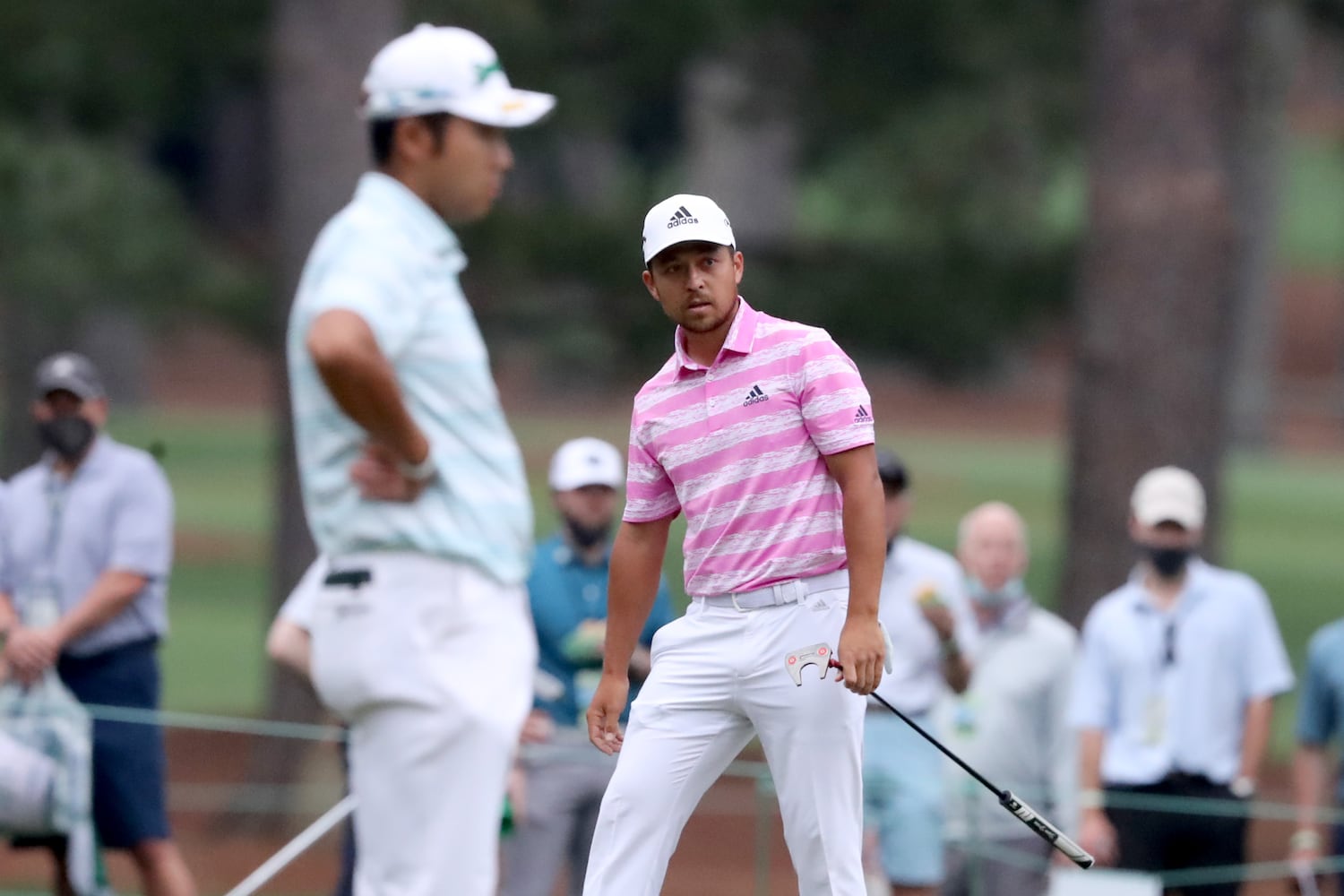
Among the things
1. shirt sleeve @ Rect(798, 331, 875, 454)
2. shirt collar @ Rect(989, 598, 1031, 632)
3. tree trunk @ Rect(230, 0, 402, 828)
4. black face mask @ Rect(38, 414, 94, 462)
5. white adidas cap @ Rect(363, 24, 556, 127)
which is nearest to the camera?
white adidas cap @ Rect(363, 24, 556, 127)

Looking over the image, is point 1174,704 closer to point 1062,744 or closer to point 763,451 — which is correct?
point 1062,744

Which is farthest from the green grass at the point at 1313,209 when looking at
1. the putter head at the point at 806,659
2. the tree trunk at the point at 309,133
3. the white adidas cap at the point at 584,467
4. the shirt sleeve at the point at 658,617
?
the putter head at the point at 806,659

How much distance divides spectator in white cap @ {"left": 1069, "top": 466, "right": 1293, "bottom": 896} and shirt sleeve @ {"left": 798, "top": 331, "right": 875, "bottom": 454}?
3225 millimetres

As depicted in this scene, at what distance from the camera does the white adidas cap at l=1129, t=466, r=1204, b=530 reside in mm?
8164

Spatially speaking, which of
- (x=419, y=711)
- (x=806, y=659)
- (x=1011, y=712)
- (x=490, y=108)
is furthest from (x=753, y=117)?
(x=419, y=711)

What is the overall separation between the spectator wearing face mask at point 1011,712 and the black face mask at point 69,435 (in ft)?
10.8

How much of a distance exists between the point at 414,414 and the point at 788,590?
135 centimetres

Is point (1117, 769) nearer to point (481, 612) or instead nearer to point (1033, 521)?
point (481, 612)

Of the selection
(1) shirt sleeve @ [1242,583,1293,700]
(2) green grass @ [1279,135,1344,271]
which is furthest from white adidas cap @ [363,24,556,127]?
(2) green grass @ [1279,135,1344,271]

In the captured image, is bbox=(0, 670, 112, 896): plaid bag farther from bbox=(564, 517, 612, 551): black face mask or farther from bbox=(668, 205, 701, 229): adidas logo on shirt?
bbox=(668, 205, 701, 229): adidas logo on shirt

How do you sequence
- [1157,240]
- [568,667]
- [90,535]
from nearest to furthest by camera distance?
1. [568,667]
2. [90,535]
3. [1157,240]

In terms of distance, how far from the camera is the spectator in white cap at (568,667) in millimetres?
8250

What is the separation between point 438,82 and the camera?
4266 mm

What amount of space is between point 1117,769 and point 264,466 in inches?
1426
